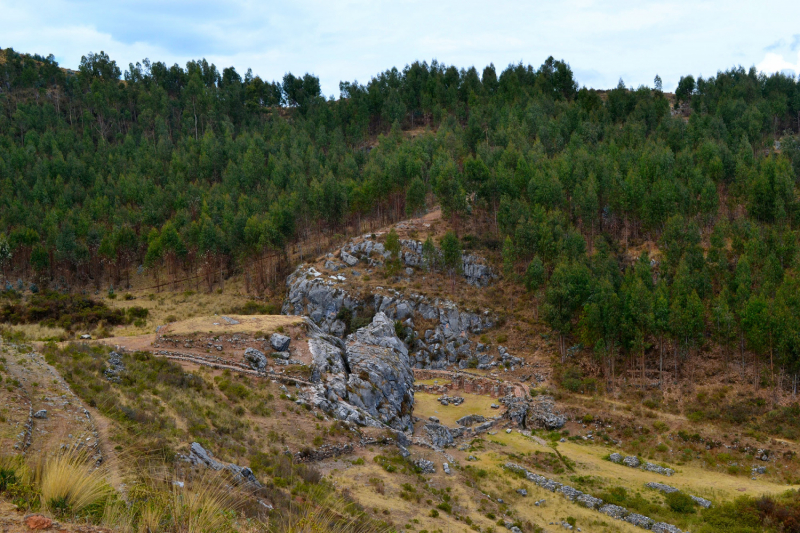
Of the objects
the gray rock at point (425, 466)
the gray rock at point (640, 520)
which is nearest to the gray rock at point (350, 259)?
the gray rock at point (425, 466)

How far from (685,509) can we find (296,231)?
6118 cm

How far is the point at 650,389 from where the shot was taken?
164 feet

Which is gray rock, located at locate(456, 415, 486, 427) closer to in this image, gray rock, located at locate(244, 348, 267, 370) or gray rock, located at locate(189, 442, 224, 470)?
gray rock, located at locate(244, 348, 267, 370)

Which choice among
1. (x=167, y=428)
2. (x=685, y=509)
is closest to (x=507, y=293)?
(x=685, y=509)

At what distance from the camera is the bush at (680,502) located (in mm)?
31750

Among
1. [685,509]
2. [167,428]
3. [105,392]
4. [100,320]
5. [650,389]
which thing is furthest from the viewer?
[100,320]

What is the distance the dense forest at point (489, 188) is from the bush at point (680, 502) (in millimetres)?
18707

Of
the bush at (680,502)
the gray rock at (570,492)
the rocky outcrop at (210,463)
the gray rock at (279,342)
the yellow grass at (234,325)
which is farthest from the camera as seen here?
the yellow grass at (234,325)

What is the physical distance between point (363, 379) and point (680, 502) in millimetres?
21401

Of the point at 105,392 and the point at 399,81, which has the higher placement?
the point at 399,81

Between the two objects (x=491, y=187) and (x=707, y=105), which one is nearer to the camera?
(x=491, y=187)

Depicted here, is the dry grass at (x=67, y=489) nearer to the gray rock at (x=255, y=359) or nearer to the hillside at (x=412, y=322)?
the hillside at (x=412, y=322)

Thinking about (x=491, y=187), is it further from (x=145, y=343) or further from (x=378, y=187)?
(x=145, y=343)

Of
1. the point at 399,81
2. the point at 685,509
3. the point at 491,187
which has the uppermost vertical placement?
the point at 399,81
